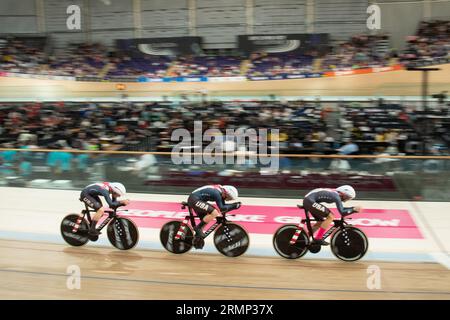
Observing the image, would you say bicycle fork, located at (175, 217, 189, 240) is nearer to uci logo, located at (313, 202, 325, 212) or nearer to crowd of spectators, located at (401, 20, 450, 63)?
uci logo, located at (313, 202, 325, 212)

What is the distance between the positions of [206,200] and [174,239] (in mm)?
716

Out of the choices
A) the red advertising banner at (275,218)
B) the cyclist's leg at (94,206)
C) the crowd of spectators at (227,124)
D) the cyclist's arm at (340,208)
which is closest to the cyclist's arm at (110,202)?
the cyclist's leg at (94,206)

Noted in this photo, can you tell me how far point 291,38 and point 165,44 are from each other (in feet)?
21.6

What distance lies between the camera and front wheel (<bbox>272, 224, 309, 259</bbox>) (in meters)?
5.34

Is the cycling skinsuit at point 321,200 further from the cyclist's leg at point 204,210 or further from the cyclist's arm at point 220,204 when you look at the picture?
the cyclist's leg at point 204,210

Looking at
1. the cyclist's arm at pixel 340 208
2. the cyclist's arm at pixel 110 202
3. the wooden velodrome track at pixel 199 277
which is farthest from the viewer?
the cyclist's arm at pixel 110 202

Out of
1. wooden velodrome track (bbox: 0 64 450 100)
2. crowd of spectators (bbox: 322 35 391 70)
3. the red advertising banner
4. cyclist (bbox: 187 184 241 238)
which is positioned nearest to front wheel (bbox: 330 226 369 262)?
cyclist (bbox: 187 184 241 238)

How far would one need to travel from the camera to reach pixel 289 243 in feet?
17.7

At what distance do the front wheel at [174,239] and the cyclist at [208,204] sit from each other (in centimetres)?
16

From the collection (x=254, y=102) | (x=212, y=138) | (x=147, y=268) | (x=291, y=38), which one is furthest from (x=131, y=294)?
(x=291, y=38)

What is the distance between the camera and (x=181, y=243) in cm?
566

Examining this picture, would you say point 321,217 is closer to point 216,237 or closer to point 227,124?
point 216,237

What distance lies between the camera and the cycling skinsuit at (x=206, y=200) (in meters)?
5.37

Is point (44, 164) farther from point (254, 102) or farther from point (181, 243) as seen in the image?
point (254, 102)
